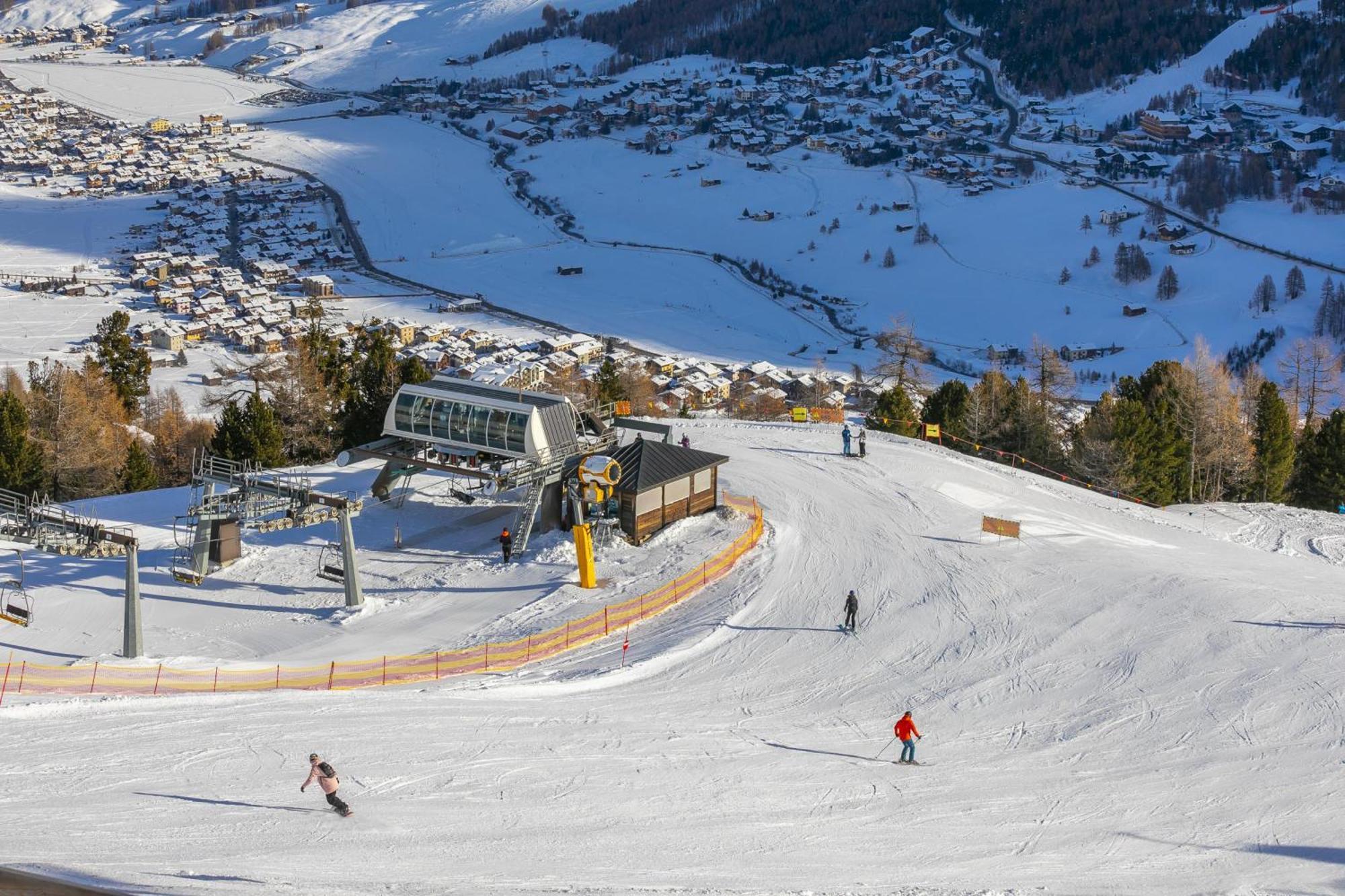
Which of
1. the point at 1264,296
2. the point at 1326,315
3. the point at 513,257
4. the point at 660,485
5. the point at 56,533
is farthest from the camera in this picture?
the point at 513,257

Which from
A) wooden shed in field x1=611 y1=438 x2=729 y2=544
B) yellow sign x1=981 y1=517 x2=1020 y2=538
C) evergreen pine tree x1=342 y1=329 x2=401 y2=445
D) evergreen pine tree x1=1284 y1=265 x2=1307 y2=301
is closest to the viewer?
wooden shed in field x1=611 y1=438 x2=729 y2=544

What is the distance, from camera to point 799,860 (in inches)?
553

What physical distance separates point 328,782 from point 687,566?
1108 cm

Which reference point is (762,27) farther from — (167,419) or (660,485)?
(660,485)

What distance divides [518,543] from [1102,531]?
39.6 ft

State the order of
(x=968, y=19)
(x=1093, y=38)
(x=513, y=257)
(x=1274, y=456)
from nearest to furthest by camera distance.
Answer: (x=1274, y=456) → (x=513, y=257) → (x=1093, y=38) → (x=968, y=19)

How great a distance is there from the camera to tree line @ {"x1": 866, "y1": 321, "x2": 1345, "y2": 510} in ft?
111

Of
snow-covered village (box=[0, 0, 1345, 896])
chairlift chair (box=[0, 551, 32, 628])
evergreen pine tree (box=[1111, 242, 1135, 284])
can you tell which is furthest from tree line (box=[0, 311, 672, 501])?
evergreen pine tree (box=[1111, 242, 1135, 284])

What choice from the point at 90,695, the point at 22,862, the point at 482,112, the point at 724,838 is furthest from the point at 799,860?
the point at 482,112

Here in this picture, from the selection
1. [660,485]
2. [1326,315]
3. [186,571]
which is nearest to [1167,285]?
[1326,315]

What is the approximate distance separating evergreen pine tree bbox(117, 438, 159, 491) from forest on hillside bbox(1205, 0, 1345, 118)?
101005 mm

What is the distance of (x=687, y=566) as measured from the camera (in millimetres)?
24609

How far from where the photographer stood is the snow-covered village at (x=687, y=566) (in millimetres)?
14617

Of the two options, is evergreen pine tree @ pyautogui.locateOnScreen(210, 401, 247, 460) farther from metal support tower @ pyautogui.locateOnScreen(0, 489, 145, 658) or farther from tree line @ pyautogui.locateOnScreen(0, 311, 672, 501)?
metal support tower @ pyautogui.locateOnScreen(0, 489, 145, 658)
